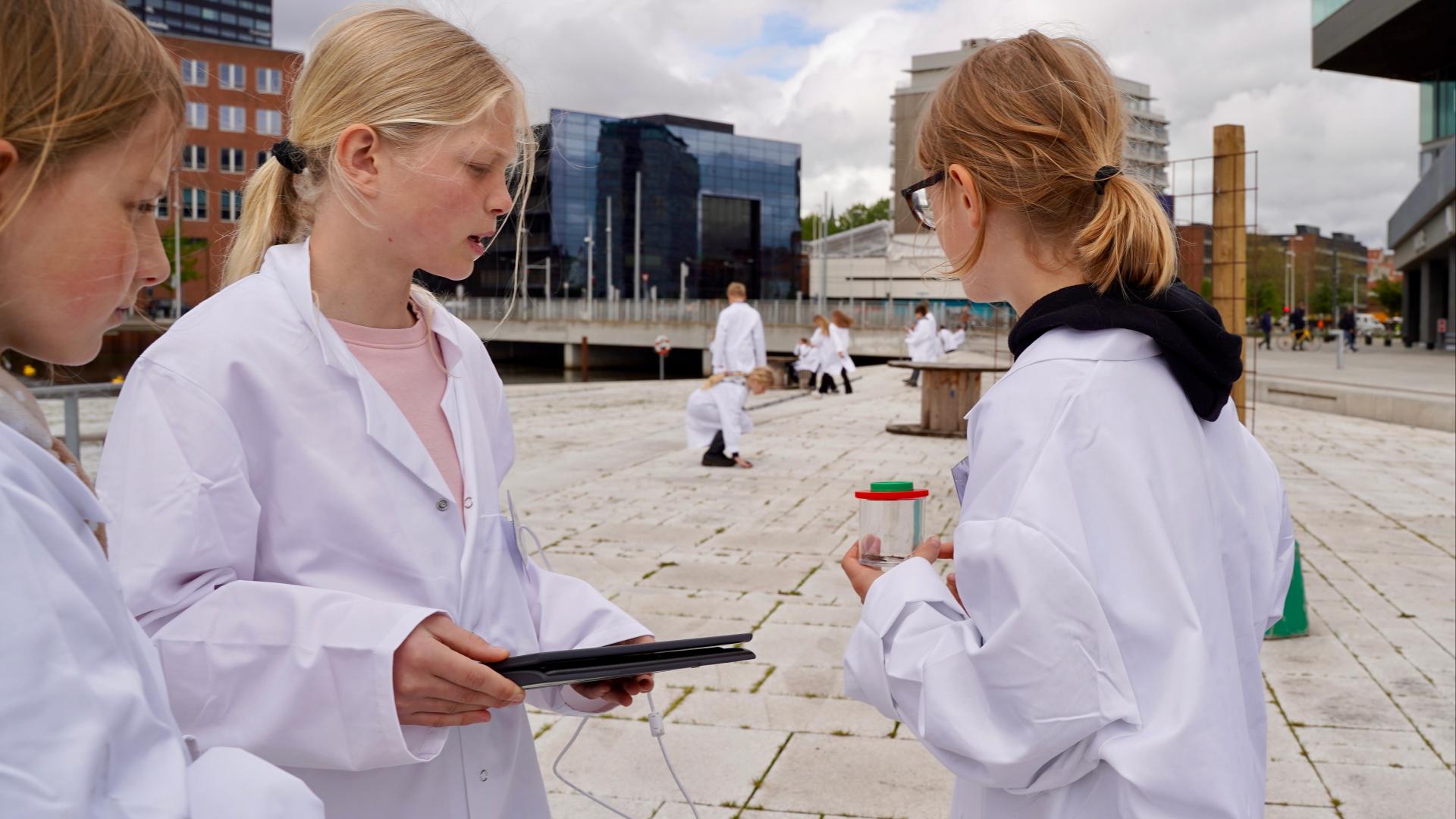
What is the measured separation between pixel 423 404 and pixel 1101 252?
3.48ft

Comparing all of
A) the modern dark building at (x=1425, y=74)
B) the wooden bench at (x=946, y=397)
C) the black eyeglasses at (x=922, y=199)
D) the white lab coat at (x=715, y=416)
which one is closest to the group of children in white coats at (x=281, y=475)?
the black eyeglasses at (x=922, y=199)

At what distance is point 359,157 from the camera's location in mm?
1698

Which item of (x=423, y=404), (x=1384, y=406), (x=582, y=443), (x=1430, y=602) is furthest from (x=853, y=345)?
(x=423, y=404)

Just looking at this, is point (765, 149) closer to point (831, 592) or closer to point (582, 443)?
point (582, 443)

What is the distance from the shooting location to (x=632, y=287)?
85.2 metres

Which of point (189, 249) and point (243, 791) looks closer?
point (243, 791)

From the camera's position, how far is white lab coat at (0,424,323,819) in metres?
0.76

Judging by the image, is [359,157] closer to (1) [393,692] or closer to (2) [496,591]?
(2) [496,591]

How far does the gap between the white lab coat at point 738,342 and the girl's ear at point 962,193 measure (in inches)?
438

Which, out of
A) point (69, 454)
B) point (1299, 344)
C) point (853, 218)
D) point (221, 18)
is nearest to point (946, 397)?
point (69, 454)

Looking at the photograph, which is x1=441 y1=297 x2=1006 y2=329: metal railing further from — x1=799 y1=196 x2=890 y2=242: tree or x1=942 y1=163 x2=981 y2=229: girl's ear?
x1=799 y1=196 x2=890 y2=242: tree

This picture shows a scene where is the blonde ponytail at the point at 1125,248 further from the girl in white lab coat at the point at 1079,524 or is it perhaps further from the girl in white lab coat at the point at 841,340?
the girl in white lab coat at the point at 841,340

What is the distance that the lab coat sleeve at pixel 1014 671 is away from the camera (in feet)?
4.46

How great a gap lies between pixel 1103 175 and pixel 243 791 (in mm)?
1302
